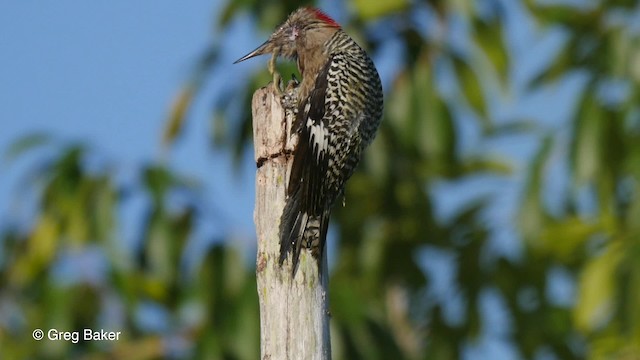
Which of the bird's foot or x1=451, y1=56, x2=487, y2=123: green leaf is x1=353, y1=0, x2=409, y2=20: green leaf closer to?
x1=451, y1=56, x2=487, y2=123: green leaf

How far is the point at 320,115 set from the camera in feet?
19.4

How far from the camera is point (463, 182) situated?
9648 millimetres

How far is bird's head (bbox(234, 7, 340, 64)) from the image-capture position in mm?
6617

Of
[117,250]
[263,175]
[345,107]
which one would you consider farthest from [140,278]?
[263,175]

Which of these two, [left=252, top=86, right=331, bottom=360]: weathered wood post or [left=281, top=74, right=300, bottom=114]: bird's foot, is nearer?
[left=252, top=86, right=331, bottom=360]: weathered wood post

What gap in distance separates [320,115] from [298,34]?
2.84ft

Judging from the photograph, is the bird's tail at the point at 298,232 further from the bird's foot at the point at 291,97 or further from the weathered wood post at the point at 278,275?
the bird's foot at the point at 291,97

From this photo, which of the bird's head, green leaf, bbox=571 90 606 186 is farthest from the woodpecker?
green leaf, bbox=571 90 606 186

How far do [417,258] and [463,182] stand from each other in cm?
56

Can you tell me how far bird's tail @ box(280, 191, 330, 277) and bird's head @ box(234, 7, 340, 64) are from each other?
1.31 m

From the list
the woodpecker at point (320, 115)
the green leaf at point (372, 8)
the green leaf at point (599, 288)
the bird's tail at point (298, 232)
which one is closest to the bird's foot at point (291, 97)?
the woodpecker at point (320, 115)

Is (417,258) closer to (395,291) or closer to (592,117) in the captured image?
(395,291)

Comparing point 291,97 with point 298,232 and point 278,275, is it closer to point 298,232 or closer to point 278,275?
point 298,232

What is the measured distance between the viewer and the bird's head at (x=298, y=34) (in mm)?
6617
